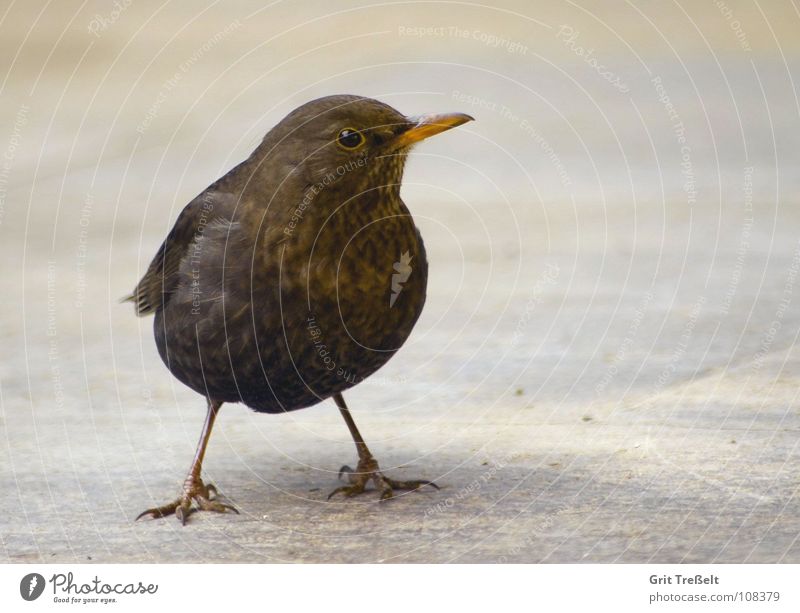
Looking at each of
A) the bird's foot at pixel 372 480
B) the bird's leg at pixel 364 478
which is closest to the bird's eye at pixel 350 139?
the bird's leg at pixel 364 478

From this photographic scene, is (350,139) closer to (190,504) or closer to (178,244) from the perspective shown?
(178,244)

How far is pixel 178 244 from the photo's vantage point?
518cm

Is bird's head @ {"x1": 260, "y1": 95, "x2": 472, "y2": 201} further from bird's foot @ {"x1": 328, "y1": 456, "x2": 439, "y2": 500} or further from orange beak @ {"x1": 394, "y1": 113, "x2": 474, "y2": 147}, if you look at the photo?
bird's foot @ {"x1": 328, "y1": 456, "x2": 439, "y2": 500}

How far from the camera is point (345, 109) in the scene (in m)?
4.70

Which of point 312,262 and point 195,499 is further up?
point 312,262

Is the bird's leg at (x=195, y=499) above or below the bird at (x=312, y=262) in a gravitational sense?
below

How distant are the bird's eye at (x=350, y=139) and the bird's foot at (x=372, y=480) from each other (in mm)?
1249

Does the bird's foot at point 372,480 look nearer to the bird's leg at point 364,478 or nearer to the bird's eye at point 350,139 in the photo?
the bird's leg at point 364,478

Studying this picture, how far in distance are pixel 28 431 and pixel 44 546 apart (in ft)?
4.20

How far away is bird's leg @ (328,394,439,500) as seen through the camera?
525 cm

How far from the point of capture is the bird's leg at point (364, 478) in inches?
207

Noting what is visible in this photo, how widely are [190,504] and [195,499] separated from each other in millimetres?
60
